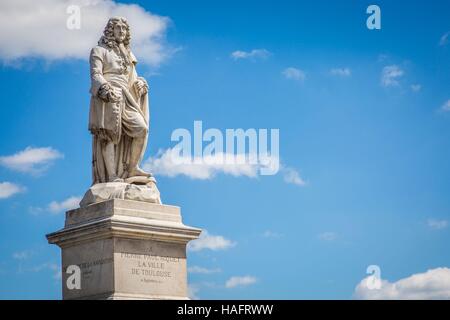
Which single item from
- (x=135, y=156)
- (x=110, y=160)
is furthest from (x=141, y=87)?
(x=110, y=160)

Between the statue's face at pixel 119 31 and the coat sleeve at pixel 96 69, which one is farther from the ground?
the statue's face at pixel 119 31

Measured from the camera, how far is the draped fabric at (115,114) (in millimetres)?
27141

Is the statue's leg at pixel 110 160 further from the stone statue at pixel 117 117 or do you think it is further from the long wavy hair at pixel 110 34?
the long wavy hair at pixel 110 34

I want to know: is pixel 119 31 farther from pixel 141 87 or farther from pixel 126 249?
pixel 126 249

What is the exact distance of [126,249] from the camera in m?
25.9

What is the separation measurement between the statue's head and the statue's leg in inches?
97.7

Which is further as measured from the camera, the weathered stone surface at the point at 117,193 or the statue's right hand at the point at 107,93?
the statue's right hand at the point at 107,93

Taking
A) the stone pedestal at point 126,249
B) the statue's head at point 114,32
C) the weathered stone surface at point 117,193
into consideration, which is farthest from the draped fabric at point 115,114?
the stone pedestal at point 126,249

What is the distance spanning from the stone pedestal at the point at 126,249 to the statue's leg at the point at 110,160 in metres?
1.01

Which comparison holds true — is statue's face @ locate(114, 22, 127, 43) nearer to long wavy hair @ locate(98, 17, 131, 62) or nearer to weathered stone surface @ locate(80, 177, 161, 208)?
long wavy hair @ locate(98, 17, 131, 62)

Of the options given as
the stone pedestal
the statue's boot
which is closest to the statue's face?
the statue's boot
